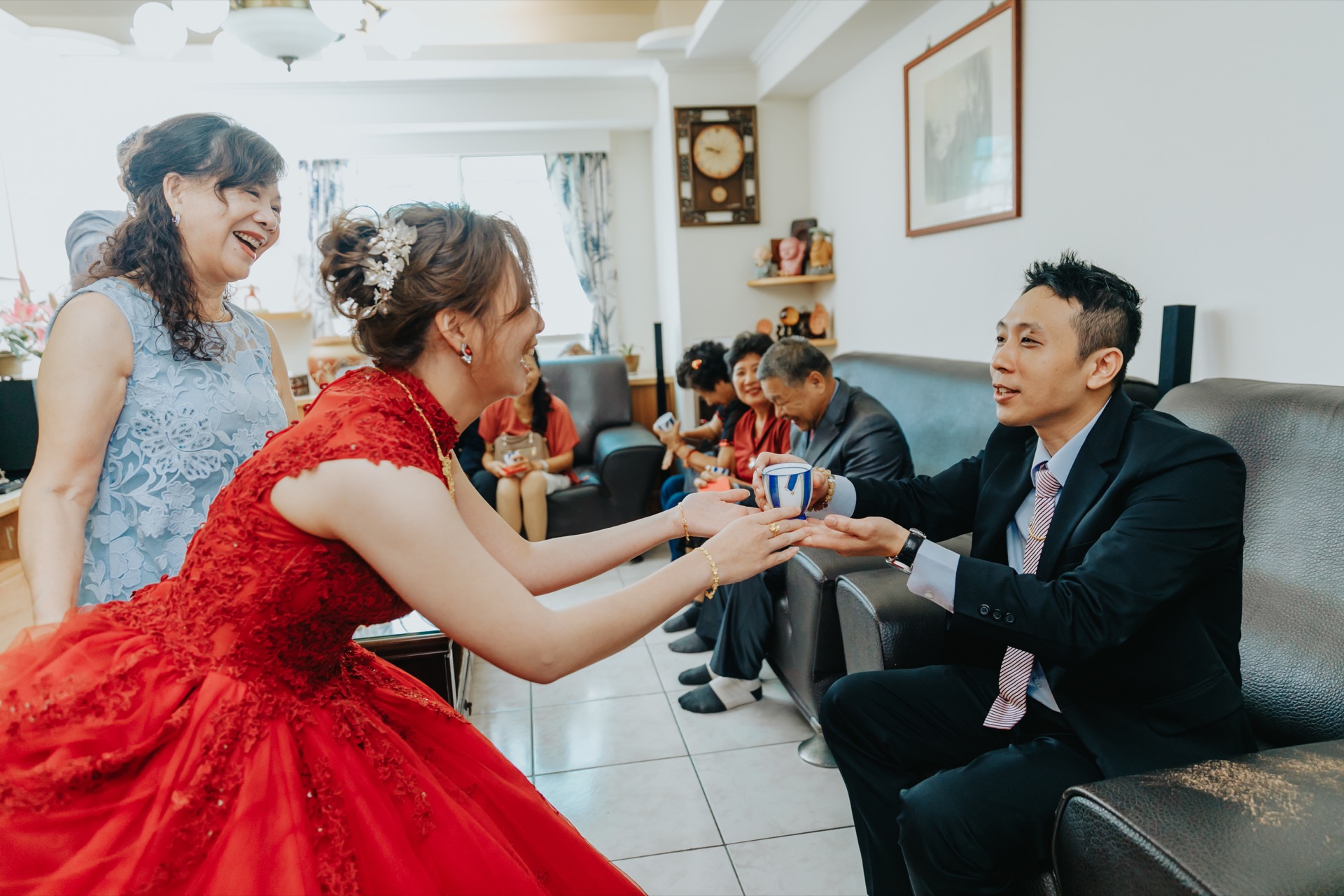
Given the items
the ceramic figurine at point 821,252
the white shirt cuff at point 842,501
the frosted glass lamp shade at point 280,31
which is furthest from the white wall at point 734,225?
the white shirt cuff at point 842,501

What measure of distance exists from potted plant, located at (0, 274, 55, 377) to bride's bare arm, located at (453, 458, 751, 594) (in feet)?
8.46

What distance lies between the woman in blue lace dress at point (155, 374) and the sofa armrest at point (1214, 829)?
147cm

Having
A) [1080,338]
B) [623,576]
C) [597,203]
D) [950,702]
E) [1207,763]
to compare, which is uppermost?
[597,203]

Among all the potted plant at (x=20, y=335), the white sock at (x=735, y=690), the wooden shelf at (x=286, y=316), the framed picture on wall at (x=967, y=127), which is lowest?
the white sock at (x=735, y=690)

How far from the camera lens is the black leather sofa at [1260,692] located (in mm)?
946

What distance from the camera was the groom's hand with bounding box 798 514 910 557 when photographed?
1461 millimetres

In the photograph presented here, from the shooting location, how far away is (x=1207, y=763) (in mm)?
1135

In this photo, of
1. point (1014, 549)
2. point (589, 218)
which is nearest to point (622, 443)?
point (589, 218)

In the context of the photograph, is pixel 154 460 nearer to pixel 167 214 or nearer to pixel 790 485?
pixel 167 214

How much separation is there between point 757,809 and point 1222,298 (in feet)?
5.73

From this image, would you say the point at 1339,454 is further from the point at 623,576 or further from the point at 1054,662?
the point at 623,576

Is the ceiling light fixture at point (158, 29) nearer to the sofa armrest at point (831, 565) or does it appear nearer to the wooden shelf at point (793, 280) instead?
the sofa armrest at point (831, 565)

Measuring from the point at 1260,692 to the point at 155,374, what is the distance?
205 cm

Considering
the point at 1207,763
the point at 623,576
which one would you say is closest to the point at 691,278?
the point at 623,576
